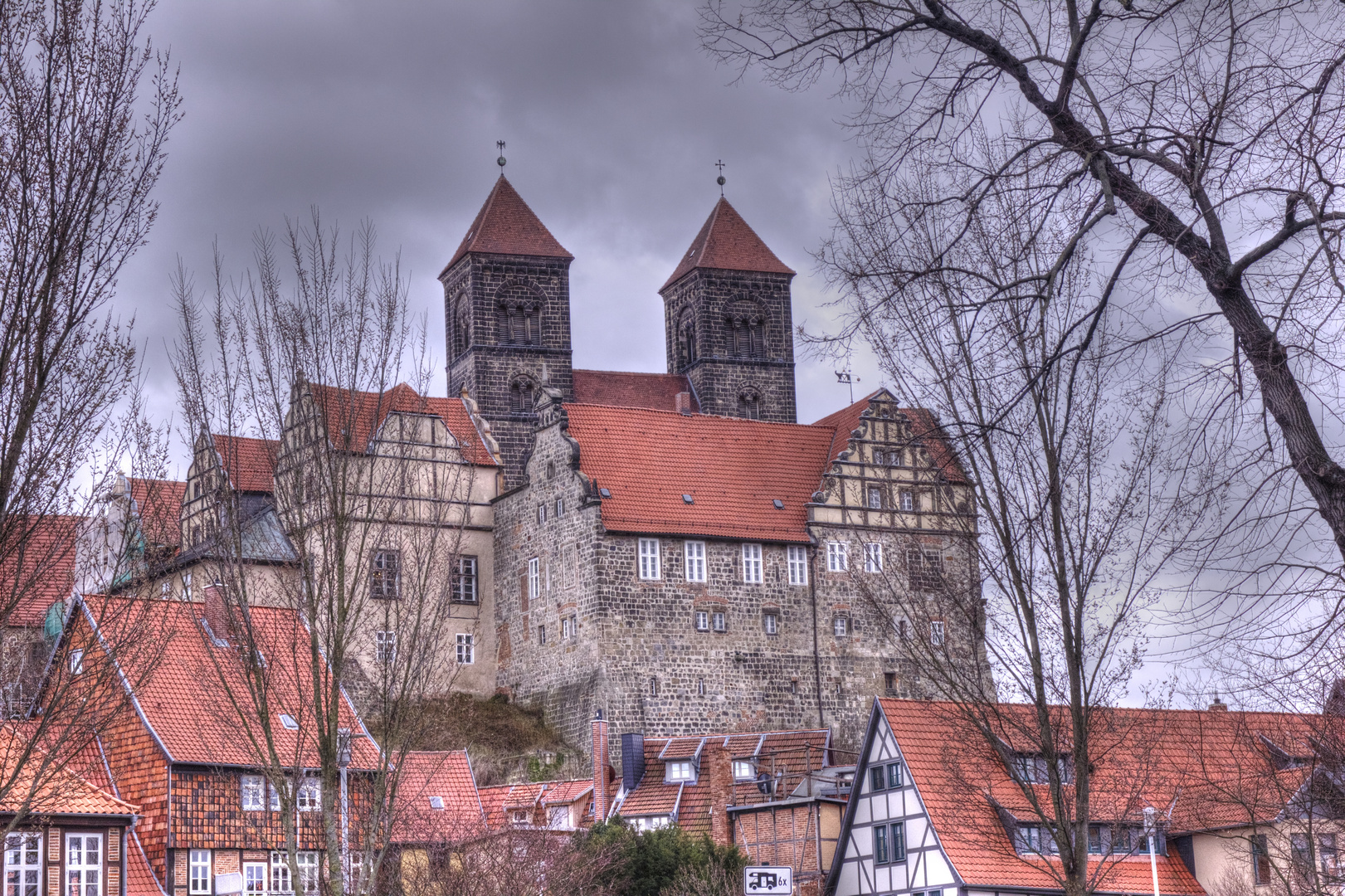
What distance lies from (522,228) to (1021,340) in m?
62.7

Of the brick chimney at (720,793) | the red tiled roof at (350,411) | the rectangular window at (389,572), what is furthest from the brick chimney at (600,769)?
the rectangular window at (389,572)

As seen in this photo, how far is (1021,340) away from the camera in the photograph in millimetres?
9102

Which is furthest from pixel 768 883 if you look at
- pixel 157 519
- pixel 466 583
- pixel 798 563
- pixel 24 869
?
pixel 466 583

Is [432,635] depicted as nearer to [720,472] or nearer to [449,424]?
[720,472]

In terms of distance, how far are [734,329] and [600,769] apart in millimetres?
29207

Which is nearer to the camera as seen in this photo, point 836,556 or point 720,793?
point 720,793

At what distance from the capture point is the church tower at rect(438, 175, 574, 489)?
67312 mm

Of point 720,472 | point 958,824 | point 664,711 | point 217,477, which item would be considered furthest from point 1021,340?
point 720,472

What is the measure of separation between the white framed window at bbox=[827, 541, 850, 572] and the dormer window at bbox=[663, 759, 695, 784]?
12.8 metres

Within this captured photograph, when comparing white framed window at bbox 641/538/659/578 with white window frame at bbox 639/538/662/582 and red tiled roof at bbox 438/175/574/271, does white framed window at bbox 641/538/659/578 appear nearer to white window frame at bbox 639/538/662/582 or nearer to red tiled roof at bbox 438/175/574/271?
white window frame at bbox 639/538/662/582

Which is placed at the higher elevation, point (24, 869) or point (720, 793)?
point (720, 793)

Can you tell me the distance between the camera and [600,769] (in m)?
49.0

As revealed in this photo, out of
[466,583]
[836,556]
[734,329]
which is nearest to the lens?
[836,556]

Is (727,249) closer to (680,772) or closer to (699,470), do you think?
(699,470)
